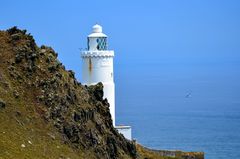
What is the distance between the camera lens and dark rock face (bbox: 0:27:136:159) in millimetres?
33625

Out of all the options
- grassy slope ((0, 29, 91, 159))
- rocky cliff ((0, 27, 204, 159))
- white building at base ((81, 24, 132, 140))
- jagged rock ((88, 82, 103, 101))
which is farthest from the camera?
white building at base ((81, 24, 132, 140))

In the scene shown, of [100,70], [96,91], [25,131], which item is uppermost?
[100,70]

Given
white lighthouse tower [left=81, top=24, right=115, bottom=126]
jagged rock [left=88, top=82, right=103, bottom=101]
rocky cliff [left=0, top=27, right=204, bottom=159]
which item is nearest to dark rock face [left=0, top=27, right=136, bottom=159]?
rocky cliff [left=0, top=27, right=204, bottom=159]

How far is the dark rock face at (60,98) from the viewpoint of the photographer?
33625mm

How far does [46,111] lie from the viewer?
33.1m

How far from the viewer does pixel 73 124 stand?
34.1 m

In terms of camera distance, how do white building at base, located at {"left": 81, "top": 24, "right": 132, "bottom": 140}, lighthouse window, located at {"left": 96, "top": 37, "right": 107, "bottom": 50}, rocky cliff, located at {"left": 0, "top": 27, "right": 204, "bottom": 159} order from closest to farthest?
rocky cliff, located at {"left": 0, "top": 27, "right": 204, "bottom": 159}
white building at base, located at {"left": 81, "top": 24, "right": 132, "bottom": 140}
lighthouse window, located at {"left": 96, "top": 37, "right": 107, "bottom": 50}

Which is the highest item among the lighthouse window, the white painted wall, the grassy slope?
the lighthouse window

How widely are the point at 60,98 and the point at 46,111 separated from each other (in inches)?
64.6

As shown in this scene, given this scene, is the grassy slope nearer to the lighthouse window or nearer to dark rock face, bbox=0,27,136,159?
dark rock face, bbox=0,27,136,159

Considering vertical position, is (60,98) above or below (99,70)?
below

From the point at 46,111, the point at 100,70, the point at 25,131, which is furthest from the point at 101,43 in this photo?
the point at 25,131

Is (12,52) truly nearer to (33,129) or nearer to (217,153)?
(33,129)

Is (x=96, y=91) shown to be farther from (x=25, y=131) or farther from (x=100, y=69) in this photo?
(x=100, y=69)
